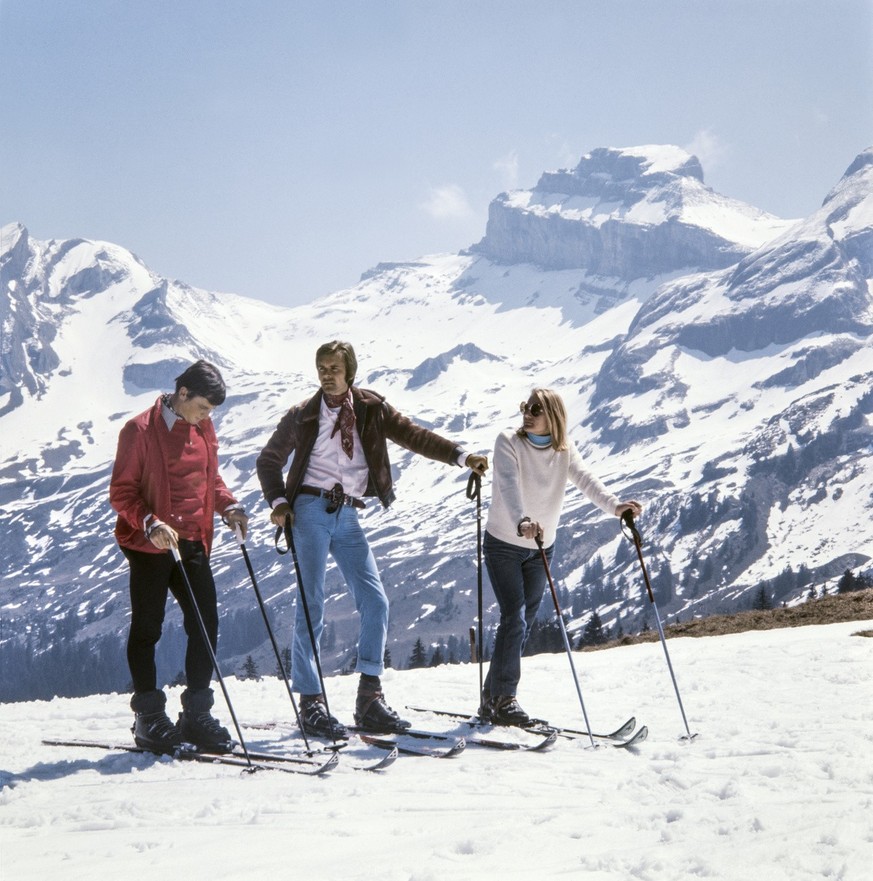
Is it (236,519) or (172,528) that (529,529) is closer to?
(236,519)

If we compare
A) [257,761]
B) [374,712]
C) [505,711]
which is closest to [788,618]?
[505,711]

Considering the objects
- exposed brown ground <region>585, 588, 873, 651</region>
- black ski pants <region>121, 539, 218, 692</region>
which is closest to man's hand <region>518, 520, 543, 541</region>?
black ski pants <region>121, 539, 218, 692</region>

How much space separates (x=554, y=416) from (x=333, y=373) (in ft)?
6.63

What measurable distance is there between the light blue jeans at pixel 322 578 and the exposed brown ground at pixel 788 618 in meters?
12.9

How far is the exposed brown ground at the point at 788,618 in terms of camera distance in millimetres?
20484

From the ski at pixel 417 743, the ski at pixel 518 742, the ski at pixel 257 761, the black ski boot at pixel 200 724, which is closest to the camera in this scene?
the ski at pixel 257 761

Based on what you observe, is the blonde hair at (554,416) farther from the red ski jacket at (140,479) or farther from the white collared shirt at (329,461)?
the red ski jacket at (140,479)

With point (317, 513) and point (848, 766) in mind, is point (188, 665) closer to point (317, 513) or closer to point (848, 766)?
point (317, 513)

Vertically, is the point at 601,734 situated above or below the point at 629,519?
below

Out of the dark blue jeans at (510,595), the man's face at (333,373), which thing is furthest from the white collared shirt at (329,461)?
the dark blue jeans at (510,595)

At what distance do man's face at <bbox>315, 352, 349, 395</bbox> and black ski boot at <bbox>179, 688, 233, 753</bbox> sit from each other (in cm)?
280

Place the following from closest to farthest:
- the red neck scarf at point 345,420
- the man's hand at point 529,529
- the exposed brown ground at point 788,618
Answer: the man's hand at point 529,529 < the red neck scarf at point 345,420 < the exposed brown ground at point 788,618

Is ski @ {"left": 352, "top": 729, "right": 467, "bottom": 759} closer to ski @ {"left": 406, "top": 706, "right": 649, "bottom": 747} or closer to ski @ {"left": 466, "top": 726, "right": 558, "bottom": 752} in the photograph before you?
ski @ {"left": 466, "top": 726, "right": 558, "bottom": 752}

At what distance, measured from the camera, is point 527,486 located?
9250 millimetres
